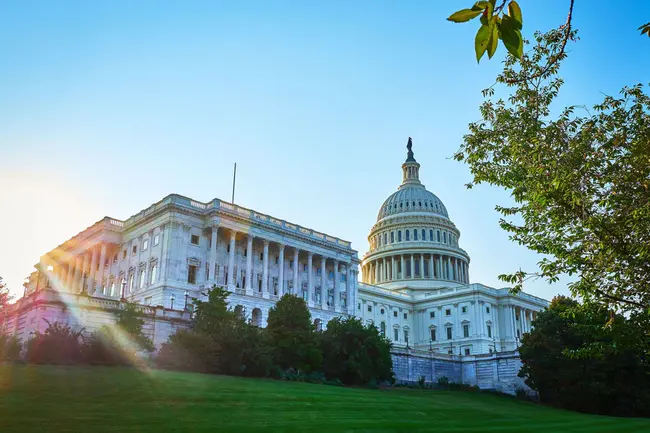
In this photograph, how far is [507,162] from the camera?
938 inches

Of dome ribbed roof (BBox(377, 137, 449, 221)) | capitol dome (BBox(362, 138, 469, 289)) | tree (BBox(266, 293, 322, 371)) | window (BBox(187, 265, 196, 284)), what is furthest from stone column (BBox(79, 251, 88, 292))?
dome ribbed roof (BBox(377, 137, 449, 221))

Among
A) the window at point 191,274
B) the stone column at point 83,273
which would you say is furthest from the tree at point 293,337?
the stone column at point 83,273

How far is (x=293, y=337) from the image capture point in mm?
50438

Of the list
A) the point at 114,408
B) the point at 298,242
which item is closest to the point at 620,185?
the point at 114,408

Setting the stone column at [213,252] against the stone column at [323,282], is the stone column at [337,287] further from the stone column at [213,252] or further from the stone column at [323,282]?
the stone column at [213,252]

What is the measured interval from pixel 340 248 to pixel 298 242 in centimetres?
825

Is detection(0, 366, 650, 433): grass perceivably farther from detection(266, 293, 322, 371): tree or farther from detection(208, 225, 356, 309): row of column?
detection(208, 225, 356, 309): row of column

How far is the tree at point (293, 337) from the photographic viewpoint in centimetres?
4994

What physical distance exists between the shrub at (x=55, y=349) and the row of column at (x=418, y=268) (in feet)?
321

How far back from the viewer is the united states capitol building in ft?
174

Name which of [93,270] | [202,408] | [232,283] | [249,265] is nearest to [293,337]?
[202,408]

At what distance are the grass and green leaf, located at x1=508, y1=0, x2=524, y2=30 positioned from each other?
1833cm

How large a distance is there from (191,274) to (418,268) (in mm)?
69504

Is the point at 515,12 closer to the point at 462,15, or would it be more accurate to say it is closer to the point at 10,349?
the point at 462,15
